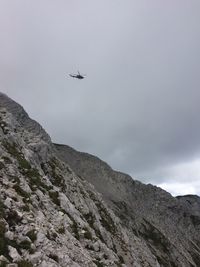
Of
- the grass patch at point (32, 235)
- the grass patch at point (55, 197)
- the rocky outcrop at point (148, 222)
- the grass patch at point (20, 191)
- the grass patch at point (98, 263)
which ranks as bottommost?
the grass patch at point (98, 263)

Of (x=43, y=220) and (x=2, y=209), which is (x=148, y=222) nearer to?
(x=43, y=220)

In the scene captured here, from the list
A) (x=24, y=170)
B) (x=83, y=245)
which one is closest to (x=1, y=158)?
(x=24, y=170)

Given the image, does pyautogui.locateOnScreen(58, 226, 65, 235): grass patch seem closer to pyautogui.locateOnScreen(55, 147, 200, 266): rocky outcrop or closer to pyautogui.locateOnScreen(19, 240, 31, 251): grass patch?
pyautogui.locateOnScreen(19, 240, 31, 251): grass patch

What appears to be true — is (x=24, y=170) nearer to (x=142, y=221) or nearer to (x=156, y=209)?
(x=142, y=221)

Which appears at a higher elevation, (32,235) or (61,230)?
(61,230)

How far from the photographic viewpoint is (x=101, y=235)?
4497cm

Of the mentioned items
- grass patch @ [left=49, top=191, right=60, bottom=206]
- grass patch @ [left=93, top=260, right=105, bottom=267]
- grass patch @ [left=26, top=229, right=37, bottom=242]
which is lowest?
grass patch @ [left=93, top=260, right=105, bottom=267]

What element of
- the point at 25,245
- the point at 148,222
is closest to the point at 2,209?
the point at 25,245

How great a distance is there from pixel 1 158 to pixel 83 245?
37.0ft

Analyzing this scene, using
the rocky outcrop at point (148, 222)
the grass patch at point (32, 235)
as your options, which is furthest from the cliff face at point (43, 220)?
the rocky outcrop at point (148, 222)

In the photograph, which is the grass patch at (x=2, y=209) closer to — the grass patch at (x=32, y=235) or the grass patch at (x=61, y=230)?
the grass patch at (x=32, y=235)

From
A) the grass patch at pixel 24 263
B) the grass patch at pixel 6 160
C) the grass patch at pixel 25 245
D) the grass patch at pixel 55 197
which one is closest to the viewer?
the grass patch at pixel 24 263

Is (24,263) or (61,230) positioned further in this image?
(61,230)

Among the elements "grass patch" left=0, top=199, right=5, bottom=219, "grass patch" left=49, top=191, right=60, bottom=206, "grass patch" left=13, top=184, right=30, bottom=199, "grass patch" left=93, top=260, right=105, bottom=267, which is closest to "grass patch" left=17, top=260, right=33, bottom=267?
"grass patch" left=0, top=199, right=5, bottom=219
